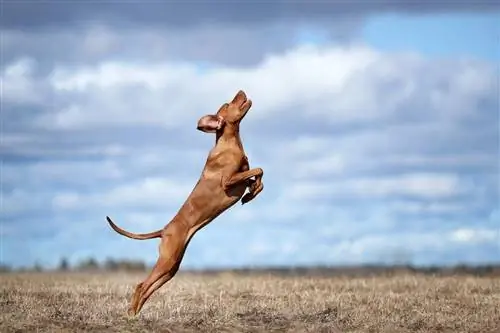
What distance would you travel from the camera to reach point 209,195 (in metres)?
13.4

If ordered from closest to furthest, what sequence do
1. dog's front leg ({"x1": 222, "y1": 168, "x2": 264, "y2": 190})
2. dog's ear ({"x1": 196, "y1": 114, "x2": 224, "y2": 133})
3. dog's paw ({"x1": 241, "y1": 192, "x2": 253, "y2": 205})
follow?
1. dog's front leg ({"x1": 222, "y1": 168, "x2": 264, "y2": 190})
2. dog's paw ({"x1": 241, "y1": 192, "x2": 253, "y2": 205})
3. dog's ear ({"x1": 196, "y1": 114, "x2": 224, "y2": 133})

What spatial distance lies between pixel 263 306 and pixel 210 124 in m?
3.16

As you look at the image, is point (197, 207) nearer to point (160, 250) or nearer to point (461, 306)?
point (160, 250)

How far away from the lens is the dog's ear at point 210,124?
13.7 meters

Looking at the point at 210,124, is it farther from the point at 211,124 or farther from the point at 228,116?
the point at 228,116

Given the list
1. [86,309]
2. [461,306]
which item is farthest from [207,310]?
[461,306]

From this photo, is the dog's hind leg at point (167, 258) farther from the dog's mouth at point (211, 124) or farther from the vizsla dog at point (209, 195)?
the dog's mouth at point (211, 124)

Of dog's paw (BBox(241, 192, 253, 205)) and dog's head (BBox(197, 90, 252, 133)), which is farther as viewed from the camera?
dog's head (BBox(197, 90, 252, 133))

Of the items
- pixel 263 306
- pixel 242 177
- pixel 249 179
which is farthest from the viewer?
pixel 263 306

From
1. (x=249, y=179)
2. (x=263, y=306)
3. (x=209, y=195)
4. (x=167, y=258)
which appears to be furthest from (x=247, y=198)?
(x=263, y=306)

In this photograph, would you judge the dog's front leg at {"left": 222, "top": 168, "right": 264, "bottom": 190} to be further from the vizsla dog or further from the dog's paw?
the dog's paw

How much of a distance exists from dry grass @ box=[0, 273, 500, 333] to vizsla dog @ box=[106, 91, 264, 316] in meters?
0.72

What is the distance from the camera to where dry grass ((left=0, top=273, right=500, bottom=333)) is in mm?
13344

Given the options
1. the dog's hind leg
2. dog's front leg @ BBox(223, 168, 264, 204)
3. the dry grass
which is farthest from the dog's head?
the dry grass
